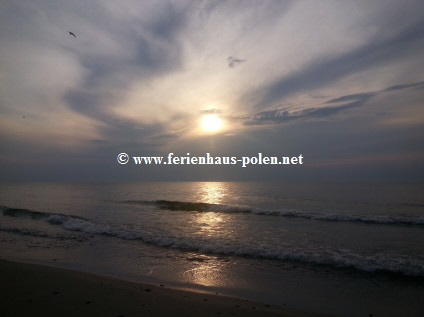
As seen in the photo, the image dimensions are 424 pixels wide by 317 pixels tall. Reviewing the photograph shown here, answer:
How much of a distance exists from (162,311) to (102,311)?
4.02 feet

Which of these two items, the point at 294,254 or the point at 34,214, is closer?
the point at 294,254

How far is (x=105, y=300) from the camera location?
20.9 feet

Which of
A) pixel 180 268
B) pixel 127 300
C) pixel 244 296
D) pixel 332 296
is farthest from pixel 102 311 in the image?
pixel 332 296

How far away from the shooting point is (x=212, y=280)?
8.36m

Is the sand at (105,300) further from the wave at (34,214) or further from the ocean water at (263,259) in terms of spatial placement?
the wave at (34,214)

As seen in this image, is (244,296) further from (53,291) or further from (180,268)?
(53,291)

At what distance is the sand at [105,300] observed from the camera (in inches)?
226

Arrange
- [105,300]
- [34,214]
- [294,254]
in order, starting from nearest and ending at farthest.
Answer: [105,300], [294,254], [34,214]

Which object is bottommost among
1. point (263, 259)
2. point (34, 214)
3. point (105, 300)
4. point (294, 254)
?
point (263, 259)

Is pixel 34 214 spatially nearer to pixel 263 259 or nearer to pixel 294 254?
pixel 263 259

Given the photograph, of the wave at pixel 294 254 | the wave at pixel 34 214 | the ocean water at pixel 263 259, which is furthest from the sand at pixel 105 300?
the wave at pixel 34 214

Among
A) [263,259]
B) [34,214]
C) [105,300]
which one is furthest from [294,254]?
[34,214]

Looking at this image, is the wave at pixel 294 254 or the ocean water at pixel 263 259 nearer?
the ocean water at pixel 263 259

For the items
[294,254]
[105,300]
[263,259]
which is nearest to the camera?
[105,300]
